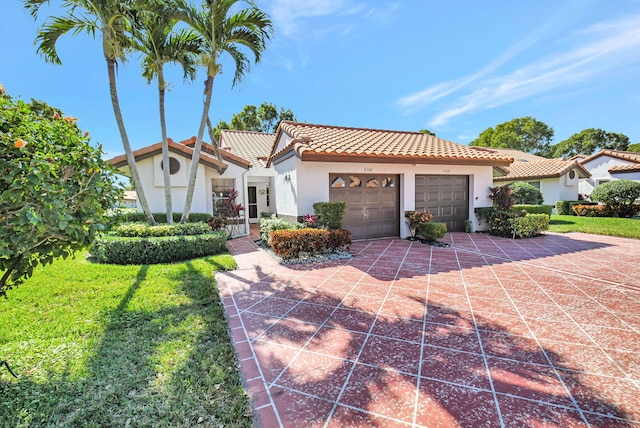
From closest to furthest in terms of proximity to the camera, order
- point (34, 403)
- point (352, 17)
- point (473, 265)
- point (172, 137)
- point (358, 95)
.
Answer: point (34, 403) → point (473, 265) → point (352, 17) → point (172, 137) → point (358, 95)

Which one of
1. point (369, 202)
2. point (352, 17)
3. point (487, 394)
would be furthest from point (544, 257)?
point (352, 17)

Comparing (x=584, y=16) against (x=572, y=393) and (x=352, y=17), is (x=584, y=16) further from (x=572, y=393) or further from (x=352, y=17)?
(x=572, y=393)

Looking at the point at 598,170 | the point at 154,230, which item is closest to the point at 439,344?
the point at 154,230

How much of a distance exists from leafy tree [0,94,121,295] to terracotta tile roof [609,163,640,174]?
1247 inches

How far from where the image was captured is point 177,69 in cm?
981

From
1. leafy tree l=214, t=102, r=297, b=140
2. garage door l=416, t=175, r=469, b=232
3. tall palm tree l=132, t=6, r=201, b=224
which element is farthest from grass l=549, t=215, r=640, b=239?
leafy tree l=214, t=102, r=297, b=140

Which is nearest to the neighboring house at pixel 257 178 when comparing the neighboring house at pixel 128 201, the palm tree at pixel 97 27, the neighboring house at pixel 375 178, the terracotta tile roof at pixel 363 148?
the neighboring house at pixel 375 178

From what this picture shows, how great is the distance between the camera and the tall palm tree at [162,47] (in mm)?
8258

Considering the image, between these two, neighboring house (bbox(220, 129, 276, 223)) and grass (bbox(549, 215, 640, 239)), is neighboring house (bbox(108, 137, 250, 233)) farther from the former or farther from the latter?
grass (bbox(549, 215, 640, 239))

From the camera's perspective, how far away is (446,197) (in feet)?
41.1

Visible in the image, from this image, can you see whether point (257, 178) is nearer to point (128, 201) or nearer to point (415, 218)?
point (415, 218)

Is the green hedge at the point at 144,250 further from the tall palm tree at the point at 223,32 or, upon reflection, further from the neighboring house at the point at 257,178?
the neighboring house at the point at 257,178

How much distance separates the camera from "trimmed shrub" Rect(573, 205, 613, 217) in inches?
697

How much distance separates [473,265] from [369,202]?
15.9ft
